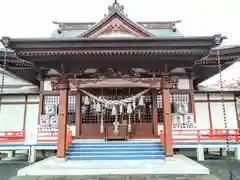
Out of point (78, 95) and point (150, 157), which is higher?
point (78, 95)

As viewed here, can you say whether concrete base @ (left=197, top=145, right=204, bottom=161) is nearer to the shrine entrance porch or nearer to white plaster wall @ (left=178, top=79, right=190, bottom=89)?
the shrine entrance porch

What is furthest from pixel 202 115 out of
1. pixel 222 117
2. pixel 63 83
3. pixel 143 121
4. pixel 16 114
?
A: pixel 16 114

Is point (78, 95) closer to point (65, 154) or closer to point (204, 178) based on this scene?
point (65, 154)

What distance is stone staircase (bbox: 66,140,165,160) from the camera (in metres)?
8.06

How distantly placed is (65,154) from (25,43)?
457 centimetres

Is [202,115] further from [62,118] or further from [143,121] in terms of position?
[62,118]

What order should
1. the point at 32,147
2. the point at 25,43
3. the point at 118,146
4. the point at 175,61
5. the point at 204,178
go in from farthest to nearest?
the point at 32,147
the point at 118,146
the point at 175,61
the point at 25,43
the point at 204,178

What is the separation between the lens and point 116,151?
8.45m

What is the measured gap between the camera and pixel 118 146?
8.79m

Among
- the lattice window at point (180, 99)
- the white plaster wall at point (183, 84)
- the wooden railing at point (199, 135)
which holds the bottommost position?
the wooden railing at point (199, 135)

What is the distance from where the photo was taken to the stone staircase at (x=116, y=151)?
26.5 ft

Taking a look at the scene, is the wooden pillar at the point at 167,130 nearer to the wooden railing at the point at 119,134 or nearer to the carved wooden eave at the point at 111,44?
the carved wooden eave at the point at 111,44

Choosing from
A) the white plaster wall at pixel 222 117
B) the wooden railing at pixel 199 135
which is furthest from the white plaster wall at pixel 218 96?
the wooden railing at pixel 199 135

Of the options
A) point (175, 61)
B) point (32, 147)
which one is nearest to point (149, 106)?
point (175, 61)
